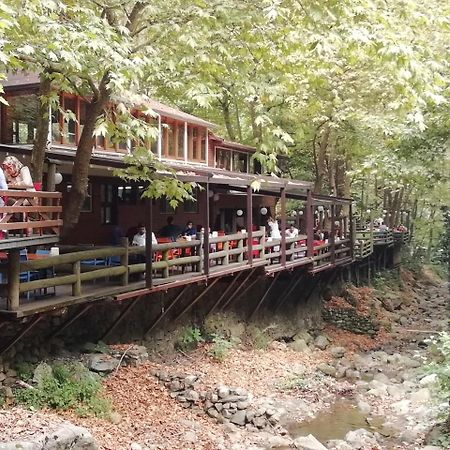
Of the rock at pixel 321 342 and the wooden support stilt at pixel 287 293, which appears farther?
the wooden support stilt at pixel 287 293

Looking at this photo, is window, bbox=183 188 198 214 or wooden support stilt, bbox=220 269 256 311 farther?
window, bbox=183 188 198 214

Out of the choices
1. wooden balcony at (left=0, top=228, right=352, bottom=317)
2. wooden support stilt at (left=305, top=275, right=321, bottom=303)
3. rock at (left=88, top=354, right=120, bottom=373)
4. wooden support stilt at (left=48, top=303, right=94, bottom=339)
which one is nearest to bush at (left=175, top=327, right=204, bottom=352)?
wooden balcony at (left=0, top=228, right=352, bottom=317)

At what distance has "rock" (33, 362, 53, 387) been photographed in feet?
33.9

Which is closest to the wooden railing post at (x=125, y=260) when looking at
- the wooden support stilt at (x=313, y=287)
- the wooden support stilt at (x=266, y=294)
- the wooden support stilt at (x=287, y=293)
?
the wooden support stilt at (x=266, y=294)

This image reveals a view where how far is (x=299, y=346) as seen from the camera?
2033 cm

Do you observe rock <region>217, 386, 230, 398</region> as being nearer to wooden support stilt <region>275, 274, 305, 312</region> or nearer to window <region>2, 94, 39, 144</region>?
window <region>2, 94, 39, 144</region>

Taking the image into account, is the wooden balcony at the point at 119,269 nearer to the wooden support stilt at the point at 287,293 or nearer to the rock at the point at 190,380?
the wooden support stilt at the point at 287,293

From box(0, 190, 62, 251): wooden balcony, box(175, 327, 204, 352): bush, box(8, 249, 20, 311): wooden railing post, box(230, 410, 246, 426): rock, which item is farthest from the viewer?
box(175, 327, 204, 352): bush

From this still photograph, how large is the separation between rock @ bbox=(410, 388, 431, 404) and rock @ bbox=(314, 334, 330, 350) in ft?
18.4

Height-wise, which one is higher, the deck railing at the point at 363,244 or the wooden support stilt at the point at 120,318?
the deck railing at the point at 363,244

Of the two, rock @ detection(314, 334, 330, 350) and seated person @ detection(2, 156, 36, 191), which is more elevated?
seated person @ detection(2, 156, 36, 191)

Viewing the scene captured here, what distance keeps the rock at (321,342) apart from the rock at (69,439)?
14.0 meters

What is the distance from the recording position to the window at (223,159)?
85.7ft

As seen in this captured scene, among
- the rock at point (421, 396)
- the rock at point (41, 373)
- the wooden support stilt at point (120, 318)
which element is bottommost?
the rock at point (421, 396)
